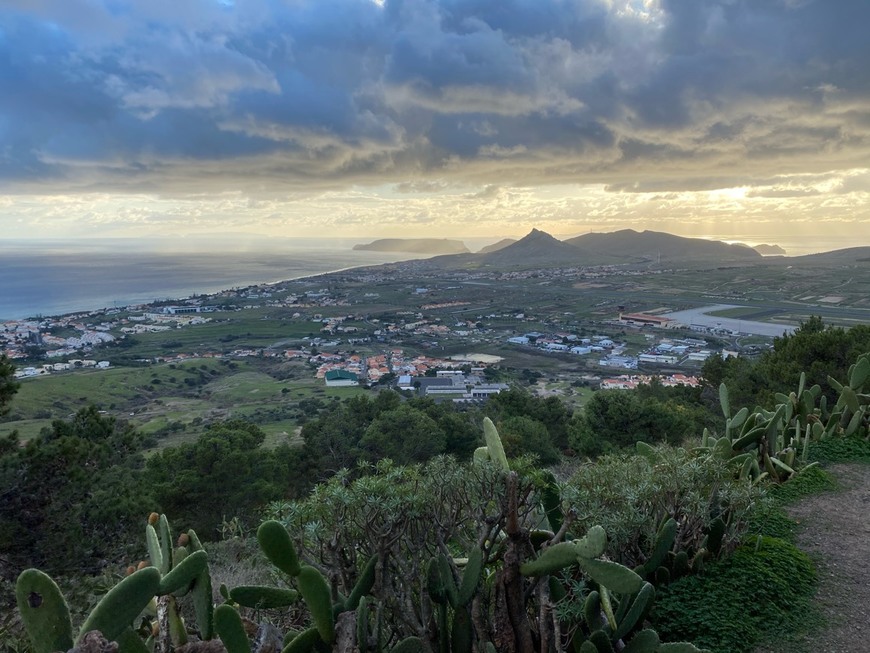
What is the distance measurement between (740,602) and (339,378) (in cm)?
2546

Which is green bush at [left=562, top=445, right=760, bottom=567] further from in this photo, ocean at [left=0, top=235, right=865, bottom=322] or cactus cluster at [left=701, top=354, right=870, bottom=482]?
ocean at [left=0, top=235, right=865, bottom=322]

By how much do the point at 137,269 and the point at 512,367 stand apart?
85785mm

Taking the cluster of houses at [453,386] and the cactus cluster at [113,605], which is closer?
the cactus cluster at [113,605]

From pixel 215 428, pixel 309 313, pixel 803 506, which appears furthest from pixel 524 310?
pixel 803 506

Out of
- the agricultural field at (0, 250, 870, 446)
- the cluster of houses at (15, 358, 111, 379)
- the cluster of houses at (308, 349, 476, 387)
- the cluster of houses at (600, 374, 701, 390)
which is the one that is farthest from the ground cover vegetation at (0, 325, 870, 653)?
the cluster of houses at (15, 358, 111, 379)

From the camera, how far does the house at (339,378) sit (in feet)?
89.6

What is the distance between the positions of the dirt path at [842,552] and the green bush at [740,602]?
0.14 m

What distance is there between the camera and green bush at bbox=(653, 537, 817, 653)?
3344 millimetres

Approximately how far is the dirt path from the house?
74.2 feet

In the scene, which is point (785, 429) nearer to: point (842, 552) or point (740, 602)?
point (842, 552)

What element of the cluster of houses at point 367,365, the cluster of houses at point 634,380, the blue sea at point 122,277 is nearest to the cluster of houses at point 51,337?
the blue sea at point 122,277

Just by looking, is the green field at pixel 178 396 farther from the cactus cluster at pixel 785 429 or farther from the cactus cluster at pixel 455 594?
the cactus cluster at pixel 455 594

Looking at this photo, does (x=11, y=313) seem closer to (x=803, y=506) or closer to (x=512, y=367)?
(x=512, y=367)

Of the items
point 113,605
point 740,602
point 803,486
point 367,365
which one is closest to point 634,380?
point 367,365
